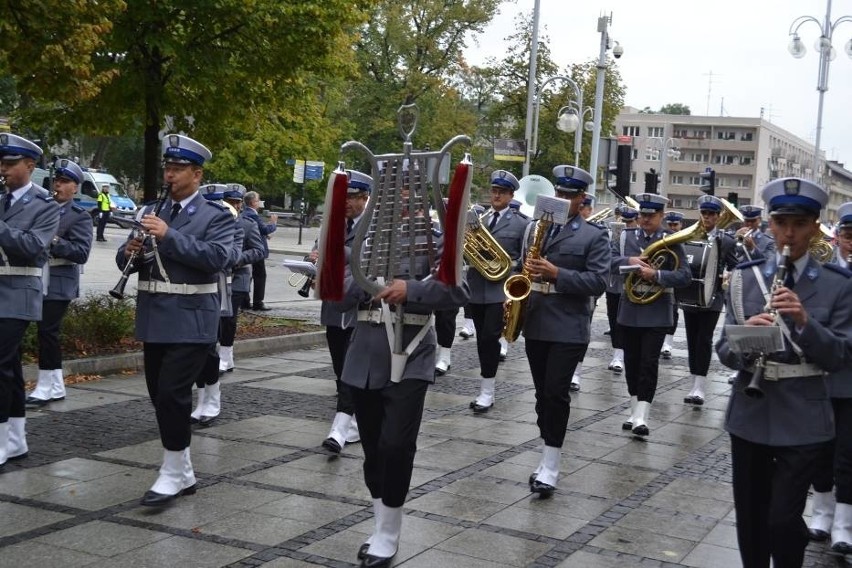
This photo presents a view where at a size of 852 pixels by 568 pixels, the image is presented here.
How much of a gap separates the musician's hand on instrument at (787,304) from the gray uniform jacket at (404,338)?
5.74ft

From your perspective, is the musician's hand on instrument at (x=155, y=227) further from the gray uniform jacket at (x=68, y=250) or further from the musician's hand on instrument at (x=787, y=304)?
the musician's hand on instrument at (x=787, y=304)

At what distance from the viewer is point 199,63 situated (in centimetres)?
1388

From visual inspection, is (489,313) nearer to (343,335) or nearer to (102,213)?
(343,335)

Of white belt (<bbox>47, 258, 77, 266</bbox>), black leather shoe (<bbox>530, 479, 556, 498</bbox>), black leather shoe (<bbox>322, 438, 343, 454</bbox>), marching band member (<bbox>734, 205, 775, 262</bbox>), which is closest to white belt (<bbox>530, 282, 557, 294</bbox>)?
black leather shoe (<bbox>530, 479, 556, 498</bbox>)

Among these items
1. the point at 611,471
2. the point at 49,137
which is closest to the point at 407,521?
the point at 611,471

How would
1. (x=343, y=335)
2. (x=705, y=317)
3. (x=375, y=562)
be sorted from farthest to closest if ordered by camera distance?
(x=705, y=317)
(x=343, y=335)
(x=375, y=562)

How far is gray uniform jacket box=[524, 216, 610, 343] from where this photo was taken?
794cm

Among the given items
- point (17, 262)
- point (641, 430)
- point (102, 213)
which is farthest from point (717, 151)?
point (17, 262)

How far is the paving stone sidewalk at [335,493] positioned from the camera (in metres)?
6.21

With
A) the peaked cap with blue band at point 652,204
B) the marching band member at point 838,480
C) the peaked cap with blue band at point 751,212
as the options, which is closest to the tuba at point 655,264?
the peaked cap with blue band at point 652,204

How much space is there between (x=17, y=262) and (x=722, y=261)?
775cm

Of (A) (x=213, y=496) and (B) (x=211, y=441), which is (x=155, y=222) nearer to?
(A) (x=213, y=496)

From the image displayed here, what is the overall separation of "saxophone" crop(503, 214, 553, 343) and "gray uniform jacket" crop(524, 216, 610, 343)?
9cm

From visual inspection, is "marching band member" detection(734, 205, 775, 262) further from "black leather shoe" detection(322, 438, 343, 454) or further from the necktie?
"black leather shoe" detection(322, 438, 343, 454)
